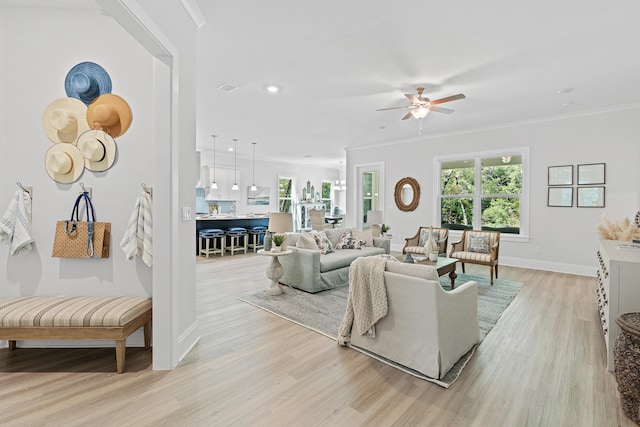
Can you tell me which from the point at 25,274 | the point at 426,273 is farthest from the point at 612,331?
the point at 25,274

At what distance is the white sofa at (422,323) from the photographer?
2.12m

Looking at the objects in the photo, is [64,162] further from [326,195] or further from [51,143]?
[326,195]

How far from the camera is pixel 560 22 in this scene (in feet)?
8.69

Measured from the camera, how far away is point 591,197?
5.08 meters

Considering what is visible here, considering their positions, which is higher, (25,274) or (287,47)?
(287,47)

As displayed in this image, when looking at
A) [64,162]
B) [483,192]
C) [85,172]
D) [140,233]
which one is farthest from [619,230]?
[64,162]

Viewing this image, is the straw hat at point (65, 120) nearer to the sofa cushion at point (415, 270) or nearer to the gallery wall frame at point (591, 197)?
the sofa cushion at point (415, 270)

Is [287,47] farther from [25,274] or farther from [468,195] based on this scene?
[468,195]

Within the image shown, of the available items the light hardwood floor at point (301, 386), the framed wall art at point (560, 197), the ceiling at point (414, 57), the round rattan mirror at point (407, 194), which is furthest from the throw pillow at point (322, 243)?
the framed wall art at point (560, 197)

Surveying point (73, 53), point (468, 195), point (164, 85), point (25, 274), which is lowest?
point (25, 274)

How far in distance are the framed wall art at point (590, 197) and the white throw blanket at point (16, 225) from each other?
291 inches

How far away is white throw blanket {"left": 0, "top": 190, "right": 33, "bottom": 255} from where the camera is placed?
93.5 inches

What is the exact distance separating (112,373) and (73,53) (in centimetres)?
259

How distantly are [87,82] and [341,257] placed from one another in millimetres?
3547
